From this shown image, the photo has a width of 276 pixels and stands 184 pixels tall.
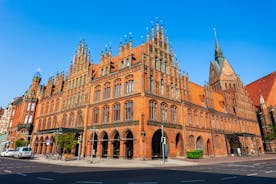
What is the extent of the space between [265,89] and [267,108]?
480 inches

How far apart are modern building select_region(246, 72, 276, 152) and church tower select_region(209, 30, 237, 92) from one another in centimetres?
1365

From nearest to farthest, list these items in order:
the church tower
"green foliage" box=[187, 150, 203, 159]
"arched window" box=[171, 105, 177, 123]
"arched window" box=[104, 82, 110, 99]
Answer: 1. "green foliage" box=[187, 150, 203, 159]
2. "arched window" box=[171, 105, 177, 123]
3. "arched window" box=[104, 82, 110, 99]
4. the church tower

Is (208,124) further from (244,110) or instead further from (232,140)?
(244,110)

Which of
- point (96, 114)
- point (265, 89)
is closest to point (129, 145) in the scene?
point (96, 114)

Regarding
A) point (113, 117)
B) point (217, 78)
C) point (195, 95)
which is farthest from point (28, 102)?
point (217, 78)

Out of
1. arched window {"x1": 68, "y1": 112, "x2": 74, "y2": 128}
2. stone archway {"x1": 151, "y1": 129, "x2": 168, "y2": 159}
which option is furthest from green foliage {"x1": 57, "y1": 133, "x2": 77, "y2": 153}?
stone archway {"x1": 151, "y1": 129, "x2": 168, "y2": 159}

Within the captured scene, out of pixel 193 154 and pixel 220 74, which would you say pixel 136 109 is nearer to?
pixel 193 154

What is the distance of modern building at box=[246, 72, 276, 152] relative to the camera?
6247 centimetres

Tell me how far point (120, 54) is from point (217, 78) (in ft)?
163

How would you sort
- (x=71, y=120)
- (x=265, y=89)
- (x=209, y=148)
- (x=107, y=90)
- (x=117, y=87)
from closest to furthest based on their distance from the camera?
(x=117, y=87)
(x=107, y=90)
(x=71, y=120)
(x=209, y=148)
(x=265, y=89)

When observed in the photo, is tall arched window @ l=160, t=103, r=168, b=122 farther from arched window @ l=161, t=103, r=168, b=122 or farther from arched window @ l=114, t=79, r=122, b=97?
arched window @ l=114, t=79, r=122, b=97

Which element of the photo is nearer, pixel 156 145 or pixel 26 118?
pixel 156 145

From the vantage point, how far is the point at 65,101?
4344 centimetres

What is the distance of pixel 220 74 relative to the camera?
70.0 meters
